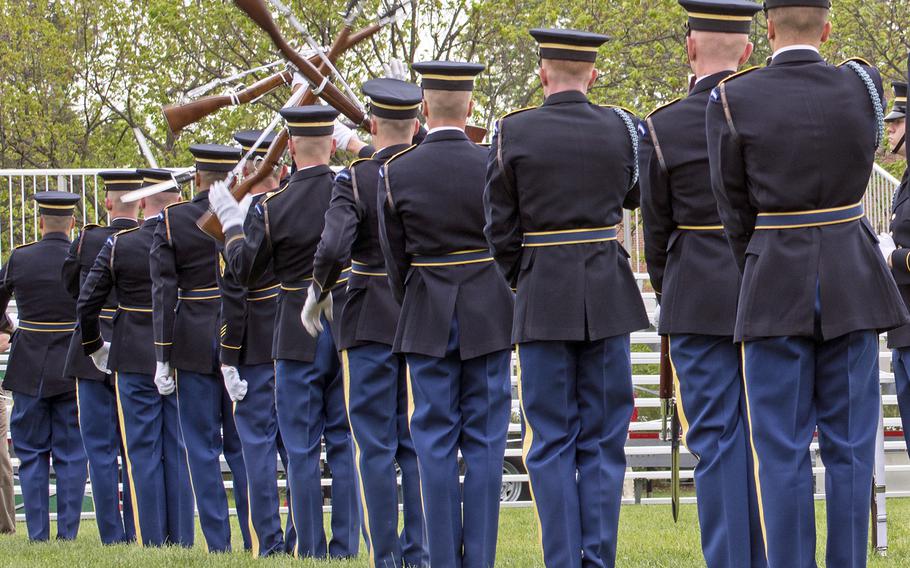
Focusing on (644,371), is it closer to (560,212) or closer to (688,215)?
(560,212)

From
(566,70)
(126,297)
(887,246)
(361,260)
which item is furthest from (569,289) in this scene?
(126,297)

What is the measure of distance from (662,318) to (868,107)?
1180mm

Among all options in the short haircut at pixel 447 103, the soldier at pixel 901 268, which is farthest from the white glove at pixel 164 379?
the soldier at pixel 901 268

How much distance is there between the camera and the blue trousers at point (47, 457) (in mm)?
9625

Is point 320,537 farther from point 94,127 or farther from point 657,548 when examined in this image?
point 94,127

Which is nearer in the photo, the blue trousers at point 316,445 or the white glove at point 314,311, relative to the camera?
the white glove at point 314,311

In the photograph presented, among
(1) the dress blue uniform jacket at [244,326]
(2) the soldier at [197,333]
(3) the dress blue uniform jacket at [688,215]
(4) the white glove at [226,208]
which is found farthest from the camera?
(2) the soldier at [197,333]

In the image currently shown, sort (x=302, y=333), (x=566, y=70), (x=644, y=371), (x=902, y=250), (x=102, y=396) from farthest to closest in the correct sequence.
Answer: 1. (x=644, y=371)
2. (x=102, y=396)
3. (x=302, y=333)
4. (x=902, y=250)
5. (x=566, y=70)

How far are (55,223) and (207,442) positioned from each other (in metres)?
2.51

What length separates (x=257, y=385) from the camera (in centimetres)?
773

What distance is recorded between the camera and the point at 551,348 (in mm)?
5527

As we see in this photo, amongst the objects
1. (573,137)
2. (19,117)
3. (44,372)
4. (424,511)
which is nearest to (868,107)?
(573,137)

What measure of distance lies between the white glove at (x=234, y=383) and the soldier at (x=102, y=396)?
1.55m

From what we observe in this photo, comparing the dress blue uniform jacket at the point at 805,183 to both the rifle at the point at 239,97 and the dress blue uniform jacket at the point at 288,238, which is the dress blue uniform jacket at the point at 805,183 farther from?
the rifle at the point at 239,97
